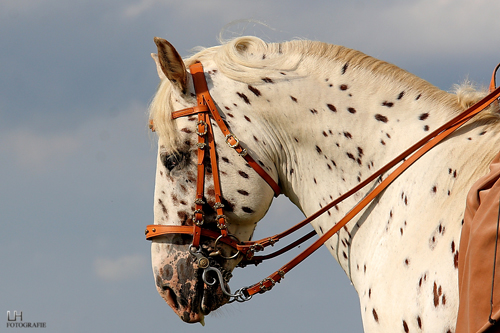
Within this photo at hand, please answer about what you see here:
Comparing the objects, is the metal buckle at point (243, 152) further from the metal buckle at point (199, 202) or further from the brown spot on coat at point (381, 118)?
the brown spot on coat at point (381, 118)

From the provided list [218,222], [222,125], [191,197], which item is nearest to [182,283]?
[218,222]

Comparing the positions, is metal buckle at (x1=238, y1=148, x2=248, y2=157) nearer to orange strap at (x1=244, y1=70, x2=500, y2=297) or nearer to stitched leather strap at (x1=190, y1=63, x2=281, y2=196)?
stitched leather strap at (x1=190, y1=63, x2=281, y2=196)

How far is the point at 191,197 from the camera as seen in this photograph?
433 centimetres

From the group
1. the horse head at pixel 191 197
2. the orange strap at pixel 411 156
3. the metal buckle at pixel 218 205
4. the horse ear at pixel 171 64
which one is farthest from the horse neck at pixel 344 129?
the horse ear at pixel 171 64

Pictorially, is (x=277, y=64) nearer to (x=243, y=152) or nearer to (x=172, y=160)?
(x=243, y=152)

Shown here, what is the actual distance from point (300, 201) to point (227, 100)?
976mm

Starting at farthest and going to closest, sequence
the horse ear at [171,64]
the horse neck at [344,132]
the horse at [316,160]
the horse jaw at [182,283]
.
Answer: the horse jaw at [182,283] → the horse ear at [171,64] → the horse neck at [344,132] → the horse at [316,160]

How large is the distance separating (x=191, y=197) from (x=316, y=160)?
1010 millimetres

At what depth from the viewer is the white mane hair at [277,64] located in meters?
3.99

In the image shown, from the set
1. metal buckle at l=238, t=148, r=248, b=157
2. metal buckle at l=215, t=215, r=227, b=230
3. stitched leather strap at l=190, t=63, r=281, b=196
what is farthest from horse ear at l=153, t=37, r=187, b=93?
metal buckle at l=215, t=215, r=227, b=230

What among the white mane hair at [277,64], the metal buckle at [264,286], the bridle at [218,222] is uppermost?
the white mane hair at [277,64]

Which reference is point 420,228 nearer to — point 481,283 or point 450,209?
point 450,209

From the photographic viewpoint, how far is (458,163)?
3385 millimetres


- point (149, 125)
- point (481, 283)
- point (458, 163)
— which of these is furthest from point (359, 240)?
point (149, 125)
